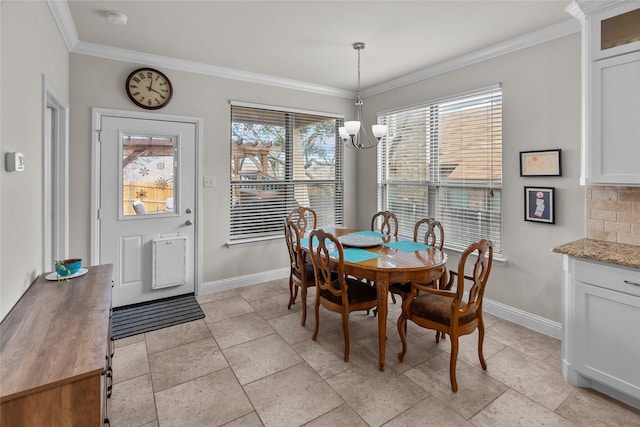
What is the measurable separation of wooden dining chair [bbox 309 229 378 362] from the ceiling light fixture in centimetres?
230

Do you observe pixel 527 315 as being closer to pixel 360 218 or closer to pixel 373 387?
pixel 373 387

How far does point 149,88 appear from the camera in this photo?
3.55 meters

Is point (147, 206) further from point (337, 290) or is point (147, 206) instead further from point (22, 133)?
point (337, 290)

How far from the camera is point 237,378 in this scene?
2.36m

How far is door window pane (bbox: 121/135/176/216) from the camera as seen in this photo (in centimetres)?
353

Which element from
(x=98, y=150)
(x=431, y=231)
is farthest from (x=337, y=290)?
(x=98, y=150)

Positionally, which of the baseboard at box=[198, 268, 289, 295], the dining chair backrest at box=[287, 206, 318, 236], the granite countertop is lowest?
the baseboard at box=[198, 268, 289, 295]

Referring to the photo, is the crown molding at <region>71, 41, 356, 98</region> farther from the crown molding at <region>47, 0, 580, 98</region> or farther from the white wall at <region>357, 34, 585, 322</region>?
the white wall at <region>357, 34, 585, 322</region>

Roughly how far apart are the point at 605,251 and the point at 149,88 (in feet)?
14.0

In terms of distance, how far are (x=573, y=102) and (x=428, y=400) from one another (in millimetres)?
2645

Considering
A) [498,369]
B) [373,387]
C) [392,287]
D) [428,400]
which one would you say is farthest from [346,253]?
[498,369]

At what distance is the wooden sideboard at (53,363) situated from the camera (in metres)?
1.03

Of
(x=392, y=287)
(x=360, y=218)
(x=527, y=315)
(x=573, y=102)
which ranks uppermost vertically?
(x=573, y=102)

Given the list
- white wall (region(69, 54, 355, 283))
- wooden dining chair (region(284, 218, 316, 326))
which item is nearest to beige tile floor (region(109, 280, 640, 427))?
wooden dining chair (region(284, 218, 316, 326))
